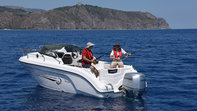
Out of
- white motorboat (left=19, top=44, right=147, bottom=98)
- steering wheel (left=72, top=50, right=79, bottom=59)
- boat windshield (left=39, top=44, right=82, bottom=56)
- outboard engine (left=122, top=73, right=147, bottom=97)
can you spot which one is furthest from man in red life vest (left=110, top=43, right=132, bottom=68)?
boat windshield (left=39, top=44, right=82, bottom=56)

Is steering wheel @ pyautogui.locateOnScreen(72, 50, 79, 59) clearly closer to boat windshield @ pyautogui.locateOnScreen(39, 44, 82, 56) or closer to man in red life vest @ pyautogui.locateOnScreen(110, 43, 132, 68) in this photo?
boat windshield @ pyautogui.locateOnScreen(39, 44, 82, 56)

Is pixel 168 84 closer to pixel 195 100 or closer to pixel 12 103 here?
pixel 195 100

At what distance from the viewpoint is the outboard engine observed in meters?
9.17

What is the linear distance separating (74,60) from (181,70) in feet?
25.5

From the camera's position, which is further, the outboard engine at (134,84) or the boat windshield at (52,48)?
the boat windshield at (52,48)

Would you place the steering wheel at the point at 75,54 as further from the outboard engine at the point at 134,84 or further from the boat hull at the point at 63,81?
the outboard engine at the point at 134,84

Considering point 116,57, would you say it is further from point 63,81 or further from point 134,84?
point 63,81

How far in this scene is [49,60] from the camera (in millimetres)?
11258

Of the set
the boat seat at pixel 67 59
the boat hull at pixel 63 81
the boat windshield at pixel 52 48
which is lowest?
the boat hull at pixel 63 81

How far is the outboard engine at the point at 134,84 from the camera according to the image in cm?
917

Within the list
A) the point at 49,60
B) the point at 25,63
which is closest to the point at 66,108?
the point at 49,60

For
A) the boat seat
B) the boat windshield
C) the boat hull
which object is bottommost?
the boat hull

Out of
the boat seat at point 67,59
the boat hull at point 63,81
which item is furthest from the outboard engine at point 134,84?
the boat seat at point 67,59

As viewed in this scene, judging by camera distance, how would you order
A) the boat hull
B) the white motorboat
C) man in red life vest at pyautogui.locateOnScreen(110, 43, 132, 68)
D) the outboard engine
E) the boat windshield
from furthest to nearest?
1. the boat windshield
2. man in red life vest at pyautogui.locateOnScreen(110, 43, 132, 68)
3. the boat hull
4. the white motorboat
5. the outboard engine
